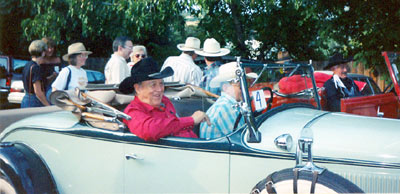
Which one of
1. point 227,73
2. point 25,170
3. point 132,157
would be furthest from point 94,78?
point 132,157

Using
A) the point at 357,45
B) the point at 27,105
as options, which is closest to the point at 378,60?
the point at 357,45

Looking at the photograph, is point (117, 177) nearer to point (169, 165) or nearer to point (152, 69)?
point (169, 165)

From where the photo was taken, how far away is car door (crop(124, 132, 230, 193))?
7.80ft

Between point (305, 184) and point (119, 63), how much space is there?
347 centimetres

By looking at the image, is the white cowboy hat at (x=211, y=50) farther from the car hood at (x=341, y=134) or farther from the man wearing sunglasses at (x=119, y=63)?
the car hood at (x=341, y=134)

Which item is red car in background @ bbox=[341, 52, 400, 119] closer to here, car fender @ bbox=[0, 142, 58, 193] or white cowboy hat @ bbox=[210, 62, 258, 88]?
white cowboy hat @ bbox=[210, 62, 258, 88]

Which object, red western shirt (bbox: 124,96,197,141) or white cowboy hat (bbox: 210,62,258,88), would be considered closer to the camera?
red western shirt (bbox: 124,96,197,141)

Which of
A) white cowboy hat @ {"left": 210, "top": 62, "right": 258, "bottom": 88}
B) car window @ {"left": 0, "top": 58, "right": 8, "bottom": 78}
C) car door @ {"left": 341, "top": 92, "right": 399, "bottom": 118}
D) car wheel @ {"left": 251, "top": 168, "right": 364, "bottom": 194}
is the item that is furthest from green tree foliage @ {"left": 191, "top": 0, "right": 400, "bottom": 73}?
car wheel @ {"left": 251, "top": 168, "right": 364, "bottom": 194}

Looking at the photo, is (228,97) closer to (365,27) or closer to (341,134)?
(341,134)

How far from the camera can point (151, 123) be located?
97.7 inches

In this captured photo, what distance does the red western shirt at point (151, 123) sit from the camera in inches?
97.3

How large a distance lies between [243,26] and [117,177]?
10.1m

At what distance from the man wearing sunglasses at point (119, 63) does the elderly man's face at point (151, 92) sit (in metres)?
2.13

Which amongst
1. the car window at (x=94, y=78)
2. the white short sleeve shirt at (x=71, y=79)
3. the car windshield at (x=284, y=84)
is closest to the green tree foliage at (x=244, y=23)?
the car window at (x=94, y=78)
